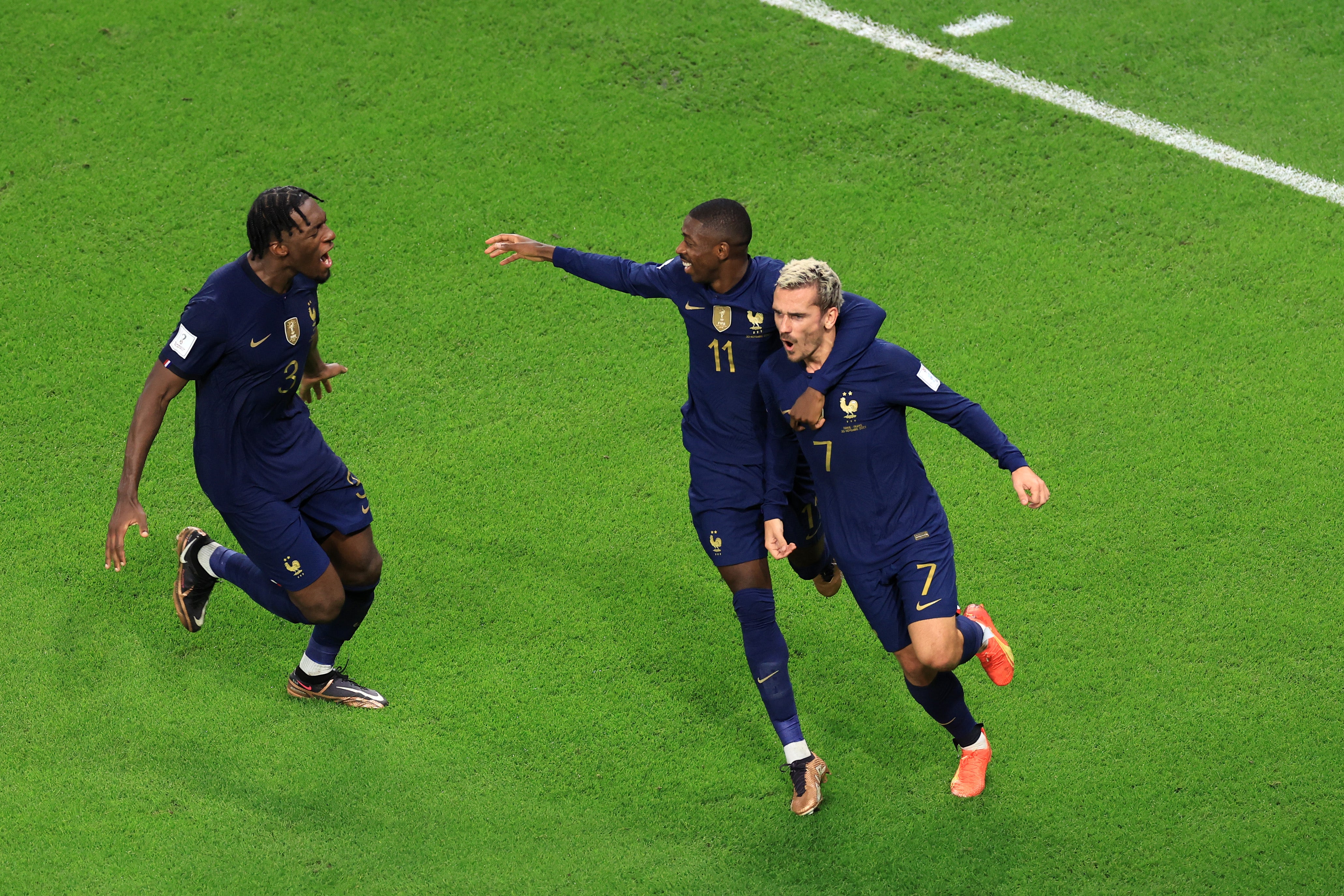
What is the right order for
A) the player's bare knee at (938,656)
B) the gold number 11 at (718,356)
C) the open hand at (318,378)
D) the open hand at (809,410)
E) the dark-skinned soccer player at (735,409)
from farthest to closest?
the open hand at (318,378) < the gold number 11 at (718,356) < the dark-skinned soccer player at (735,409) < the player's bare knee at (938,656) < the open hand at (809,410)

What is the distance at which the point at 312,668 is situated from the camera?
5.78 m

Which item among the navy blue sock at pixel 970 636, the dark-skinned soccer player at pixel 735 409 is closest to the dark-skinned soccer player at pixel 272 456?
the dark-skinned soccer player at pixel 735 409

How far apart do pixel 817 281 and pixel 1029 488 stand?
1090 millimetres

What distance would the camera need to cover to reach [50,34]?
9.79 meters

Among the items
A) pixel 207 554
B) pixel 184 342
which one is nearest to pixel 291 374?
pixel 184 342

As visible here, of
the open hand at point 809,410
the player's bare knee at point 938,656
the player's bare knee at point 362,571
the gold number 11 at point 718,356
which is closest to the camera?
the open hand at point 809,410

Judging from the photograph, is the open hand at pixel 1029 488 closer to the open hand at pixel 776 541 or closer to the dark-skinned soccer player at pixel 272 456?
the open hand at pixel 776 541

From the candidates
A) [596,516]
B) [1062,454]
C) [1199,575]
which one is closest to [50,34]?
[596,516]

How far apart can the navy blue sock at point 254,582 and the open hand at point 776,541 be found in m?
2.08

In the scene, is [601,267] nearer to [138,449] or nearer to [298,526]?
[298,526]

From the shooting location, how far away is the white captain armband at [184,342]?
4.94 m

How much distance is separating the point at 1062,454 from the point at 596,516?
8.25ft

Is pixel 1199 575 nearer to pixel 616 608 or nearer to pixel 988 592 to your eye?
pixel 988 592

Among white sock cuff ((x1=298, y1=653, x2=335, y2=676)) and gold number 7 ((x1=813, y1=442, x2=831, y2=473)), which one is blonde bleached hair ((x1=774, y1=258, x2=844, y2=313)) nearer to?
gold number 7 ((x1=813, y1=442, x2=831, y2=473))
